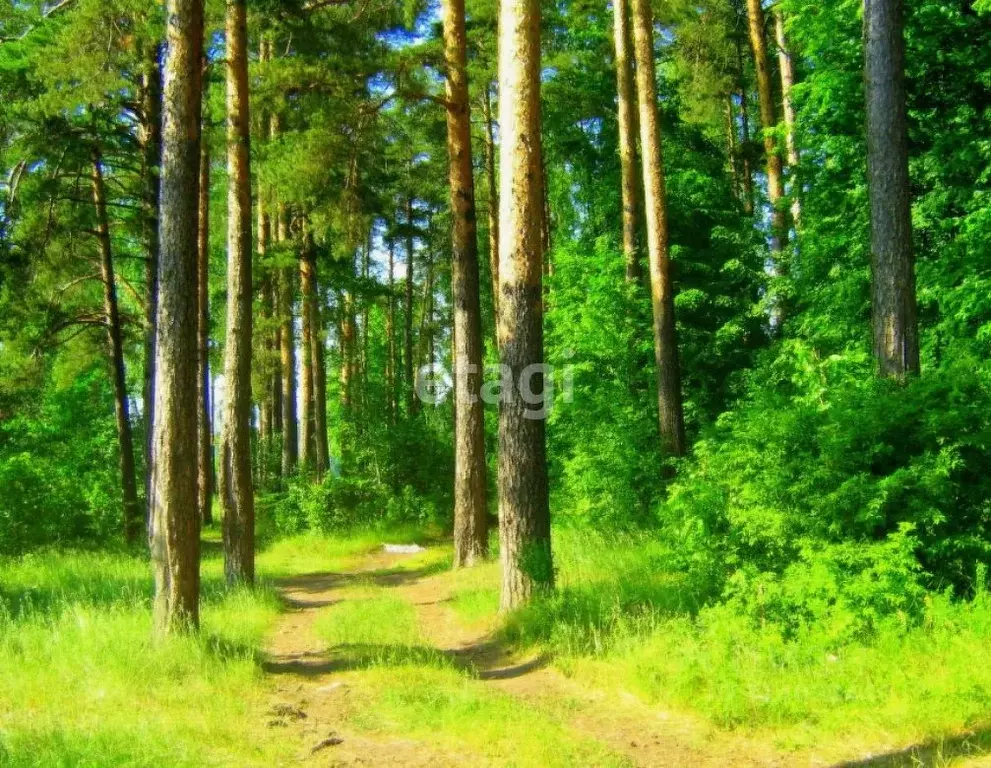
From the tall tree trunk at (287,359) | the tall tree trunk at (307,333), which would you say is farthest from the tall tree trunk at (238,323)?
the tall tree trunk at (287,359)

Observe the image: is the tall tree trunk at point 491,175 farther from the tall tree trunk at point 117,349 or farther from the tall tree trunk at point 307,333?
the tall tree trunk at point 117,349

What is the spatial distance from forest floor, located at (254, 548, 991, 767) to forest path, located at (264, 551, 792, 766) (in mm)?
12

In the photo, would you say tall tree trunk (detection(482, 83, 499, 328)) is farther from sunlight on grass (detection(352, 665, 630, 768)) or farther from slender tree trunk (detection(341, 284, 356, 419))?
sunlight on grass (detection(352, 665, 630, 768))

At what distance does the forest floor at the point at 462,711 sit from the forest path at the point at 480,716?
12 millimetres

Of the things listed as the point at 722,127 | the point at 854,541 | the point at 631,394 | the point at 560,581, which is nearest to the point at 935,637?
the point at 854,541

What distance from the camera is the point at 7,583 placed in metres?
12.3

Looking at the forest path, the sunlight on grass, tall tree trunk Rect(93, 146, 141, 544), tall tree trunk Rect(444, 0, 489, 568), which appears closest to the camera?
the sunlight on grass

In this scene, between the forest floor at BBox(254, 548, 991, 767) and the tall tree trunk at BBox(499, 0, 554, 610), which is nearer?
the forest floor at BBox(254, 548, 991, 767)

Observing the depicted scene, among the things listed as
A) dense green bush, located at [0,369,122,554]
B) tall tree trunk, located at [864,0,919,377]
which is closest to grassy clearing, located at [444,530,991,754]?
tall tree trunk, located at [864,0,919,377]

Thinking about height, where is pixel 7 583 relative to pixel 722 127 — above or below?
below

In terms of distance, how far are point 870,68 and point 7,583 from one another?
13.1 m

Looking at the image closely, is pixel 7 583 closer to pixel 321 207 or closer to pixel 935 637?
pixel 321 207

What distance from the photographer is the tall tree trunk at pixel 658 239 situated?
13.4 metres

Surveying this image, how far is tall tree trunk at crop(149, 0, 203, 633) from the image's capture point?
7.49 m
